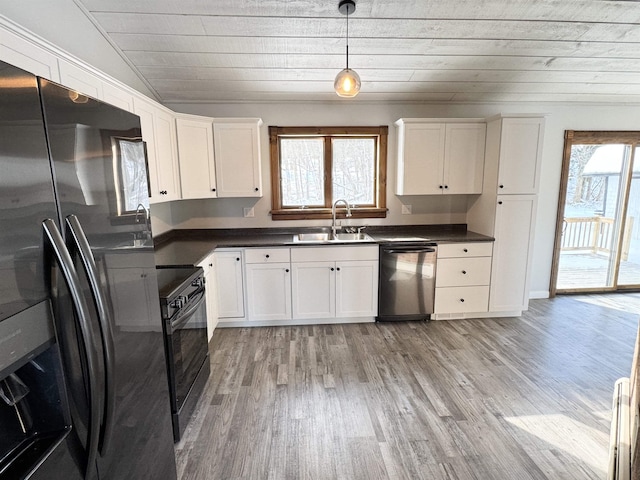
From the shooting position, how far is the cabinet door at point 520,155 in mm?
3232

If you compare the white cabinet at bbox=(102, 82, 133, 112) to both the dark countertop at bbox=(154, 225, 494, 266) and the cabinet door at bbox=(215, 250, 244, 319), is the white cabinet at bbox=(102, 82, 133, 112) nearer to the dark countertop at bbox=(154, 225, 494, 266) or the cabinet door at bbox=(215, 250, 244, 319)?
the dark countertop at bbox=(154, 225, 494, 266)

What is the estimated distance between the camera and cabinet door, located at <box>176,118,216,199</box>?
10.2 feet

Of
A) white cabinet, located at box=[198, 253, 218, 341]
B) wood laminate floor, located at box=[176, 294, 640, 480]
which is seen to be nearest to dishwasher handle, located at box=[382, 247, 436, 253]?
wood laminate floor, located at box=[176, 294, 640, 480]

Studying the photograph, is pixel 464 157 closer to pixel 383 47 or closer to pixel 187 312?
pixel 383 47

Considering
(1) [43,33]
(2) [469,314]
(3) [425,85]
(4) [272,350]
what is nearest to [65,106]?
(1) [43,33]

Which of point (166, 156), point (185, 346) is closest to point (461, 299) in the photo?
point (185, 346)

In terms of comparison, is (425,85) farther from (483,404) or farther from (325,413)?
(325,413)

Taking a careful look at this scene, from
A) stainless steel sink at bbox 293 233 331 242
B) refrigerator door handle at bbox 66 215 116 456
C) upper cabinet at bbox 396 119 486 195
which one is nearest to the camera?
refrigerator door handle at bbox 66 215 116 456

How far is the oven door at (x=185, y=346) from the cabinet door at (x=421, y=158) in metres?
2.46

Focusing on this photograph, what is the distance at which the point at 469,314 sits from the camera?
3.55 metres

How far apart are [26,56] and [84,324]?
1268 millimetres

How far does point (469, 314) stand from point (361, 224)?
1565 mm

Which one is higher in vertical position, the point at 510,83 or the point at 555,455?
the point at 510,83

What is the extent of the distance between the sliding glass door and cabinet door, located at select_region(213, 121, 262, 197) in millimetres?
3634
